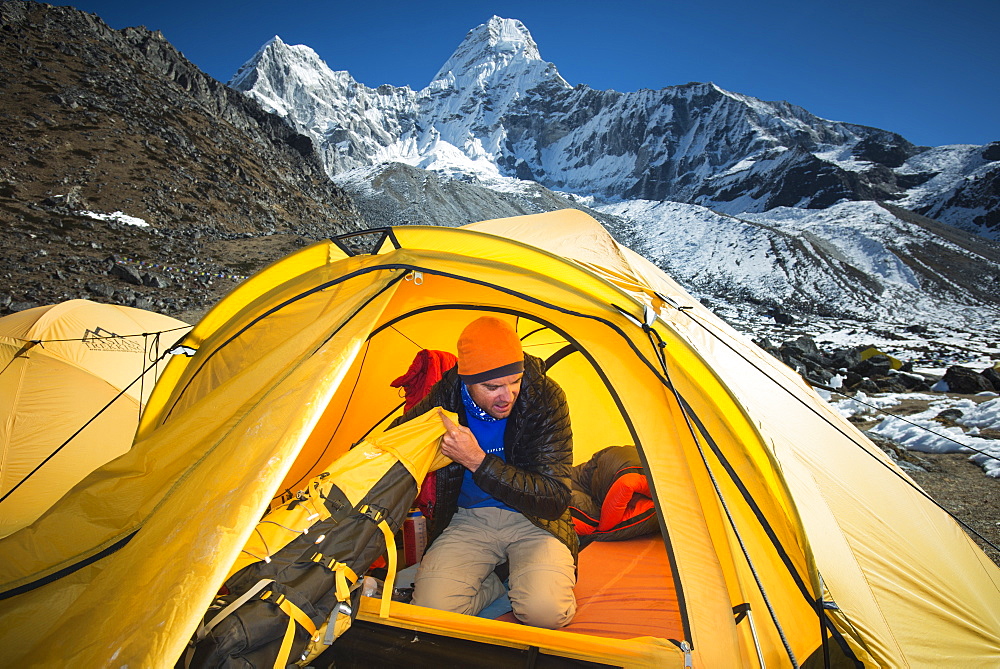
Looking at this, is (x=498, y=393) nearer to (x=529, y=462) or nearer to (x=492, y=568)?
(x=529, y=462)

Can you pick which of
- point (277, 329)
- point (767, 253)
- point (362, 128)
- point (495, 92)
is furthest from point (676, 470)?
point (495, 92)

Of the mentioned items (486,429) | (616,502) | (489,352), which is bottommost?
(616,502)

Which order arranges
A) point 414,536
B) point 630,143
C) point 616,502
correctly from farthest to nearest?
point 630,143
point 616,502
point 414,536

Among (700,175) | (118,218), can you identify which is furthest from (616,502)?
(700,175)

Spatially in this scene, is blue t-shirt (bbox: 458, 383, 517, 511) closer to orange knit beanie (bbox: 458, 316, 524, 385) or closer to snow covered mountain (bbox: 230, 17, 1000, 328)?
orange knit beanie (bbox: 458, 316, 524, 385)

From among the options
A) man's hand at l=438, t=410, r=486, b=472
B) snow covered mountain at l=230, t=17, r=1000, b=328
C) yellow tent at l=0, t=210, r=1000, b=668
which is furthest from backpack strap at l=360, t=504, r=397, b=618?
snow covered mountain at l=230, t=17, r=1000, b=328

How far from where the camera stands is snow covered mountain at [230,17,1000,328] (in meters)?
50.7

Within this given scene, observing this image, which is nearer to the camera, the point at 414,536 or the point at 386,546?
the point at 386,546

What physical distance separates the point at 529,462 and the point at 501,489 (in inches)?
13.5

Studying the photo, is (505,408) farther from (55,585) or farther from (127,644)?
(55,585)

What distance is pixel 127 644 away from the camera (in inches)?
64.6

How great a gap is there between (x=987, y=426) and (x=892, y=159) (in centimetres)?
10507

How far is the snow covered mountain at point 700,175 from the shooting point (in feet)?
166

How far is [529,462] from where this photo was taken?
3.00 metres
